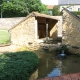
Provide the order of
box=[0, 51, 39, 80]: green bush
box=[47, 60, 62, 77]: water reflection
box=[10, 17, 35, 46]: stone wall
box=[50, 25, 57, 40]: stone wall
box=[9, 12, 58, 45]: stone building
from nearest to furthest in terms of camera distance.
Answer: box=[0, 51, 39, 80]: green bush < box=[47, 60, 62, 77]: water reflection < box=[9, 12, 58, 45]: stone building < box=[10, 17, 35, 46]: stone wall < box=[50, 25, 57, 40]: stone wall

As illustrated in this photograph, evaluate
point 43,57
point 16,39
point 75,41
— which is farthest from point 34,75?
point 16,39

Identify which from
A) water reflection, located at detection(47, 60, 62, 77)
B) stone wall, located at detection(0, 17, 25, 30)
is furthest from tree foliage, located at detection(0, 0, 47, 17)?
water reflection, located at detection(47, 60, 62, 77)

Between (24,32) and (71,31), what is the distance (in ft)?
16.1

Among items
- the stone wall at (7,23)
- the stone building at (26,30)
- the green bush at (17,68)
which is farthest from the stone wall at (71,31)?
the stone wall at (7,23)

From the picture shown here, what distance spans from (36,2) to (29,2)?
168 centimetres

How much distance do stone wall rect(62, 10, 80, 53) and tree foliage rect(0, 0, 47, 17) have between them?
25.8 m

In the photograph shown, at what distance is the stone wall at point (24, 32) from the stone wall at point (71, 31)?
10.6 ft

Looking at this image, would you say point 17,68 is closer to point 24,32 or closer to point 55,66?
point 55,66

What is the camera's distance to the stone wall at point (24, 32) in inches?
690

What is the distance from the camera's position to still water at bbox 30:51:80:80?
1068cm

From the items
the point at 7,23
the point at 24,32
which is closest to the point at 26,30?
the point at 24,32

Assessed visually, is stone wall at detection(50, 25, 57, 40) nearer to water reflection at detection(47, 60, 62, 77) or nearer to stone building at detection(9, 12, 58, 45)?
stone building at detection(9, 12, 58, 45)

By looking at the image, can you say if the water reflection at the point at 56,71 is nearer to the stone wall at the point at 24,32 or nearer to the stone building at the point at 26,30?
the stone building at the point at 26,30

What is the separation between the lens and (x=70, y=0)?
53.4 m
